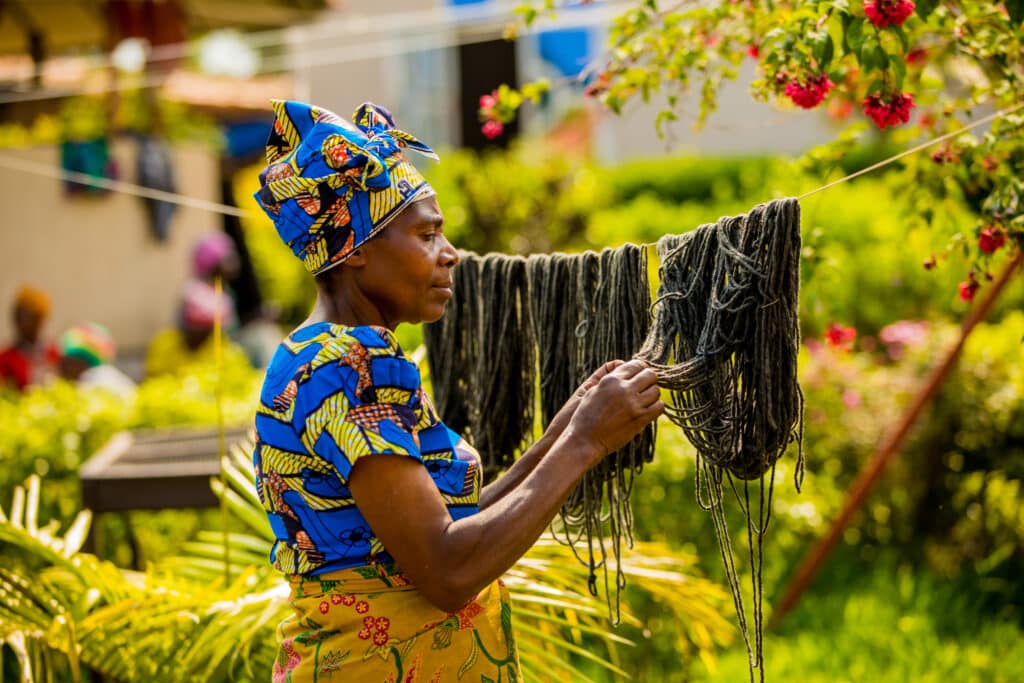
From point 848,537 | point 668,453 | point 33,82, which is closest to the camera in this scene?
point 668,453

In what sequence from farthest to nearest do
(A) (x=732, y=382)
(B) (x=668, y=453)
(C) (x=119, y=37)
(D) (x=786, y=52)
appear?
(C) (x=119, y=37) → (B) (x=668, y=453) → (D) (x=786, y=52) → (A) (x=732, y=382)

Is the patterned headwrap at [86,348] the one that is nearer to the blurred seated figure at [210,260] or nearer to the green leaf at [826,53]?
the blurred seated figure at [210,260]

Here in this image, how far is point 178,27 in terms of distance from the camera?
33.0 ft

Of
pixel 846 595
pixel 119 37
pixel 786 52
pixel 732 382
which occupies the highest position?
pixel 119 37

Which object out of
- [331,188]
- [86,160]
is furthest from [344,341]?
[86,160]

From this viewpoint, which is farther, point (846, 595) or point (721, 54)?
point (846, 595)

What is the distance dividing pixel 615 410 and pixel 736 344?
0.40m

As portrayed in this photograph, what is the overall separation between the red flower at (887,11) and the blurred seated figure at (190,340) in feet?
17.8

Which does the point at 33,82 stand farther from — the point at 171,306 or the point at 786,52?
the point at 786,52

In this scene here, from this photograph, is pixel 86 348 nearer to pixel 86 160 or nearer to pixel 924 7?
pixel 86 160

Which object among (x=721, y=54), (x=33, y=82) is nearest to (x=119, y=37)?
(x=33, y=82)

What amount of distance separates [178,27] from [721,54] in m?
7.54

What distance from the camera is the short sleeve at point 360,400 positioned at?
1808mm

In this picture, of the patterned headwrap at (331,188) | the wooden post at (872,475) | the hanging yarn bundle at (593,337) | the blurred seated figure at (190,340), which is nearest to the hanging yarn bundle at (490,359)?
the hanging yarn bundle at (593,337)
